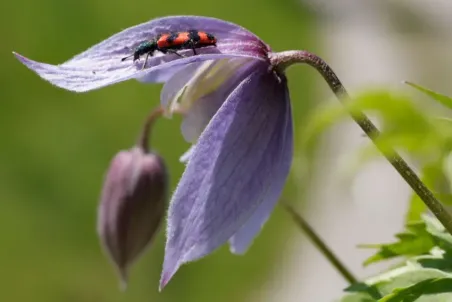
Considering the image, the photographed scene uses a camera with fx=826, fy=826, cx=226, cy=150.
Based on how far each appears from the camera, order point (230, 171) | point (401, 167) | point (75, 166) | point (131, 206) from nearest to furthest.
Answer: point (401, 167), point (230, 171), point (131, 206), point (75, 166)

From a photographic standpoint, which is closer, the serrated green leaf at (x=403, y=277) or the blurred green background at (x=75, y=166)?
the serrated green leaf at (x=403, y=277)

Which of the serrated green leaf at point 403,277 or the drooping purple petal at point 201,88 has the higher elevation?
the drooping purple petal at point 201,88

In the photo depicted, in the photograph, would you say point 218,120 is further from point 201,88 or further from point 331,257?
point 331,257

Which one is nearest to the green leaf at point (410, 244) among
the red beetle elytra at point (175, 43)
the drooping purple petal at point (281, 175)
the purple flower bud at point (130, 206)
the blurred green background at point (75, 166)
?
the drooping purple petal at point (281, 175)

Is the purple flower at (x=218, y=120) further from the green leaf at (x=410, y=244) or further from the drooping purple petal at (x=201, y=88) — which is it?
the green leaf at (x=410, y=244)

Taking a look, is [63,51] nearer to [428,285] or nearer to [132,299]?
[132,299]

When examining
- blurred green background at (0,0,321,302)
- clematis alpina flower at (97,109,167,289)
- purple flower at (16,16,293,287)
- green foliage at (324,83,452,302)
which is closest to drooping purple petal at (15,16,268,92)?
purple flower at (16,16,293,287)

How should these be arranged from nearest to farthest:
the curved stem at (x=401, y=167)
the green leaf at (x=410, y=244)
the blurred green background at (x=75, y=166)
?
the curved stem at (x=401, y=167) < the green leaf at (x=410, y=244) < the blurred green background at (x=75, y=166)

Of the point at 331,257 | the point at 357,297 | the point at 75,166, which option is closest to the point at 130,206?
the point at 331,257
